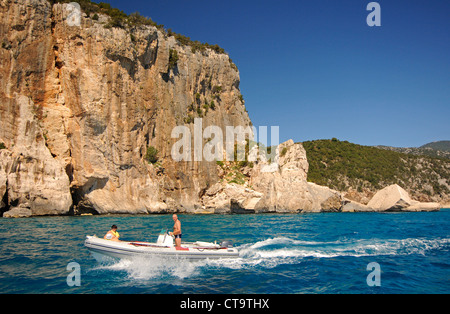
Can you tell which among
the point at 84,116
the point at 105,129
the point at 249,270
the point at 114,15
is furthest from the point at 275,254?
the point at 114,15

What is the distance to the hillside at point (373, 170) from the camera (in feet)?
238

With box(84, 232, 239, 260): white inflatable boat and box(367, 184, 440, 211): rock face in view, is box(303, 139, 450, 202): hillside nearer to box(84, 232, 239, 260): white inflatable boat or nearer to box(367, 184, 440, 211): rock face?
box(367, 184, 440, 211): rock face

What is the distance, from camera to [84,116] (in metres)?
35.6

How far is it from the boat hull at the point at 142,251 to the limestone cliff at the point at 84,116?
70.0 ft

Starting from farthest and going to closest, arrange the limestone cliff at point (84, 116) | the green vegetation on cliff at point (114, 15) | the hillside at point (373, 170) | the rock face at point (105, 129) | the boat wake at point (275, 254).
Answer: the hillside at point (373, 170), the green vegetation on cliff at point (114, 15), the rock face at point (105, 129), the limestone cliff at point (84, 116), the boat wake at point (275, 254)

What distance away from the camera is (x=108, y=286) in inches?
356

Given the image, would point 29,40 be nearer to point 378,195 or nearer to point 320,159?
point 378,195

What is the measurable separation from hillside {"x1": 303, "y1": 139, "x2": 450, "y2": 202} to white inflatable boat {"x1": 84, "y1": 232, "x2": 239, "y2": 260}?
2302 inches

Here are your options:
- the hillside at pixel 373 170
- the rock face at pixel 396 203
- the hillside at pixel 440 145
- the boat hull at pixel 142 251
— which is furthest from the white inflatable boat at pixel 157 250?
the hillside at pixel 440 145

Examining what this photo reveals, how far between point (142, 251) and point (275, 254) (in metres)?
5.32

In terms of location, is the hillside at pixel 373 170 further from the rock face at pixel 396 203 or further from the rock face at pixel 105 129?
the rock face at pixel 105 129

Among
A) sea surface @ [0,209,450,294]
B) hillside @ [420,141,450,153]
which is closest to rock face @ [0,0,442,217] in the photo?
sea surface @ [0,209,450,294]
